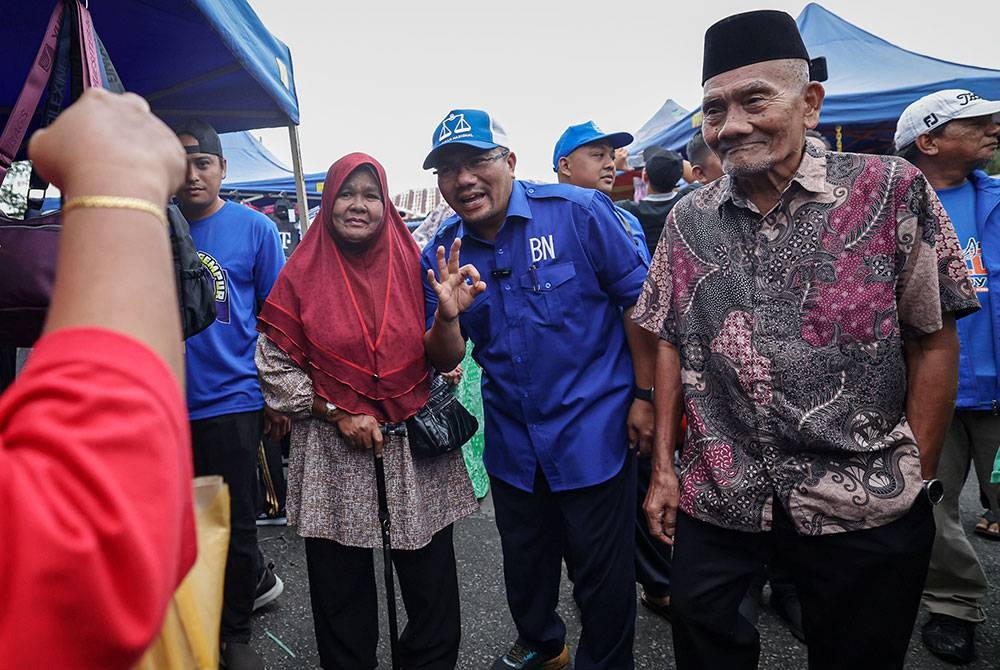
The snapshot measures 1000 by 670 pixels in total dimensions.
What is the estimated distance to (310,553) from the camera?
7.44 feet

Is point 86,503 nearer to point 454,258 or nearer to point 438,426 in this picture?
point 454,258

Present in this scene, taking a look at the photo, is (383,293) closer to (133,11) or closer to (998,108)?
(133,11)

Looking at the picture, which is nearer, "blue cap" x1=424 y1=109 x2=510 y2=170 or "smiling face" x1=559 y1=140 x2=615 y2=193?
"blue cap" x1=424 y1=109 x2=510 y2=170

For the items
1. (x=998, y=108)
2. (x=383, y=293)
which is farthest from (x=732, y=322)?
(x=998, y=108)

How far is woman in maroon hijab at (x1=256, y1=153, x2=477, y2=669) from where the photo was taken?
2.19m

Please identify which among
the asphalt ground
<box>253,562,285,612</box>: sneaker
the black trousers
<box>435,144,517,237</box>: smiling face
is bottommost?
the asphalt ground

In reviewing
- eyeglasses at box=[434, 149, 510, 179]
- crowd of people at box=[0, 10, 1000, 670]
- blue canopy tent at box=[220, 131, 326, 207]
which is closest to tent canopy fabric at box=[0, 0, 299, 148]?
crowd of people at box=[0, 10, 1000, 670]

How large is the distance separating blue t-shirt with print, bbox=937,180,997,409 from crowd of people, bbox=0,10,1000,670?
0.01 m

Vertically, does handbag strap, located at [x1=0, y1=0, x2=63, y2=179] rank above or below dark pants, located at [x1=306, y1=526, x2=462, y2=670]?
above

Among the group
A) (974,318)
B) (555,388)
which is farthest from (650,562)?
(974,318)

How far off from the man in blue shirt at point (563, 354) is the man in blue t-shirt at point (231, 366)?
94 cm

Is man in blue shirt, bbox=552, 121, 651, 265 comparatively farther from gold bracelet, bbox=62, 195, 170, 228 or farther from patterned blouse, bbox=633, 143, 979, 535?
gold bracelet, bbox=62, 195, 170, 228

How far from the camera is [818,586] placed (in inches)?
64.9

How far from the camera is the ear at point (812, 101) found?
5.63ft
